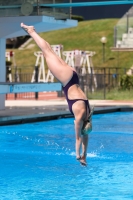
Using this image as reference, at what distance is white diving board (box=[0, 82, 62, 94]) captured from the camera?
16.6 metres

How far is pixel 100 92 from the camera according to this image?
96.1 ft

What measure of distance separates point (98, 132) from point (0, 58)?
19.1 feet

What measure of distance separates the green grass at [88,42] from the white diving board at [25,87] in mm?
22128

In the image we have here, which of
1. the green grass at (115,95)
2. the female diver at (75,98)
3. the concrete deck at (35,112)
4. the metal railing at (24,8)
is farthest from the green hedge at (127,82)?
the female diver at (75,98)

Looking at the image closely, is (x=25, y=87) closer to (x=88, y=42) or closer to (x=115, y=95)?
(x=115, y=95)

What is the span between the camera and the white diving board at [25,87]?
1661 cm

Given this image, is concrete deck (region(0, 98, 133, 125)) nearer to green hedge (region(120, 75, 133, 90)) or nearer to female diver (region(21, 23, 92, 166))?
green hedge (region(120, 75, 133, 90))

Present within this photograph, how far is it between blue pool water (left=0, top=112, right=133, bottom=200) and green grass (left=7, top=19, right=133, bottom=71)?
24.6 m

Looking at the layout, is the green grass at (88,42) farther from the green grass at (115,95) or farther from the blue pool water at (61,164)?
the blue pool water at (61,164)

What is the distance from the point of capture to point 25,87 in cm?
1756

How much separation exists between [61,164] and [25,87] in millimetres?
6751

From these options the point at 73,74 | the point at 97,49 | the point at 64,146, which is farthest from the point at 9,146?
the point at 97,49

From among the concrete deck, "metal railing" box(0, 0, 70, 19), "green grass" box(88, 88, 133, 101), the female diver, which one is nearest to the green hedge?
"green grass" box(88, 88, 133, 101)

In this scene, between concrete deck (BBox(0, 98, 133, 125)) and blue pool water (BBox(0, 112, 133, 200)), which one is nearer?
blue pool water (BBox(0, 112, 133, 200))
